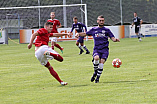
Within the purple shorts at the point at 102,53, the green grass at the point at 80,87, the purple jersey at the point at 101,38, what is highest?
the purple jersey at the point at 101,38

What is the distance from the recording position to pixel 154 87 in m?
8.84

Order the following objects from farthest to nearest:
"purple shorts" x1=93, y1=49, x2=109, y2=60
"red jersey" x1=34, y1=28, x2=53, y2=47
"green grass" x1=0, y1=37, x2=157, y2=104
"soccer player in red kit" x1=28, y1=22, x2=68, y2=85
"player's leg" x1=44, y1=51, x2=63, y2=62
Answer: "purple shorts" x1=93, y1=49, x2=109, y2=60
"red jersey" x1=34, y1=28, x2=53, y2=47
"soccer player in red kit" x1=28, y1=22, x2=68, y2=85
"player's leg" x1=44, y1=51, x2=63, y2=62
"green grass" x1=0, y1=37, x2=157, y2=104

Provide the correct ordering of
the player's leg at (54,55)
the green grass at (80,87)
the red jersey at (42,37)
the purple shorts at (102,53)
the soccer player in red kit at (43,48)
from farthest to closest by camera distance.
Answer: the purple shorts at (102,53) → the red jersey at (42,37) → the soccer player in red kit at (43,48) → the player's leg at (54,55) → the green grass at (80,87)

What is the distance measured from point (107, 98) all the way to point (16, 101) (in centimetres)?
182

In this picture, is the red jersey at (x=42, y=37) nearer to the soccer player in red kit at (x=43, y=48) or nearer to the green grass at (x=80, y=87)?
the soccer player in red kit at (x=43, y=48)

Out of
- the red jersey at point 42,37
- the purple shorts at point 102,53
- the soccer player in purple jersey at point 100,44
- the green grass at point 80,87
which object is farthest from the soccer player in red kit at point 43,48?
the purple shorts at point 102,53

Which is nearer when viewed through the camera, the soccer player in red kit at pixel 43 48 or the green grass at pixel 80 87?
the green grass at pixel 80 87

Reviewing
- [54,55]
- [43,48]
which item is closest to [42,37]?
[43,48]

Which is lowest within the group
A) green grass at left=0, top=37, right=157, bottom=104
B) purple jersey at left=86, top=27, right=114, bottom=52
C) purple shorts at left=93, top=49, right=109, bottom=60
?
green grass at left=0, top=37, right=157, bottom=104

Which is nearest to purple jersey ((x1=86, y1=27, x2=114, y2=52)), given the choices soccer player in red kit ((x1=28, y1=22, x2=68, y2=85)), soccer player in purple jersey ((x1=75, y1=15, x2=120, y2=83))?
soccer player in purple jersey ((x1=75, y1=15, x2=120, y2=83))

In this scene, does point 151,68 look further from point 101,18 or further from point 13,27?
point 13,27

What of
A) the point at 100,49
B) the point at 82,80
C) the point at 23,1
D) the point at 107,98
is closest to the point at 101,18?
the point at 100,49

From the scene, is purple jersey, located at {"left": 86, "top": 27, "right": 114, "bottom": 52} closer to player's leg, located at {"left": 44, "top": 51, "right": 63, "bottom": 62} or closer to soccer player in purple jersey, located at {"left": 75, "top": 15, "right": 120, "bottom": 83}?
soccer player in purple jersey, located at {"left": 75, "top": 15, "right": 120, "bottom": 83}

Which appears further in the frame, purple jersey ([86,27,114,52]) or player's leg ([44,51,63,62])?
purple jersey ([86,27,114,52])
